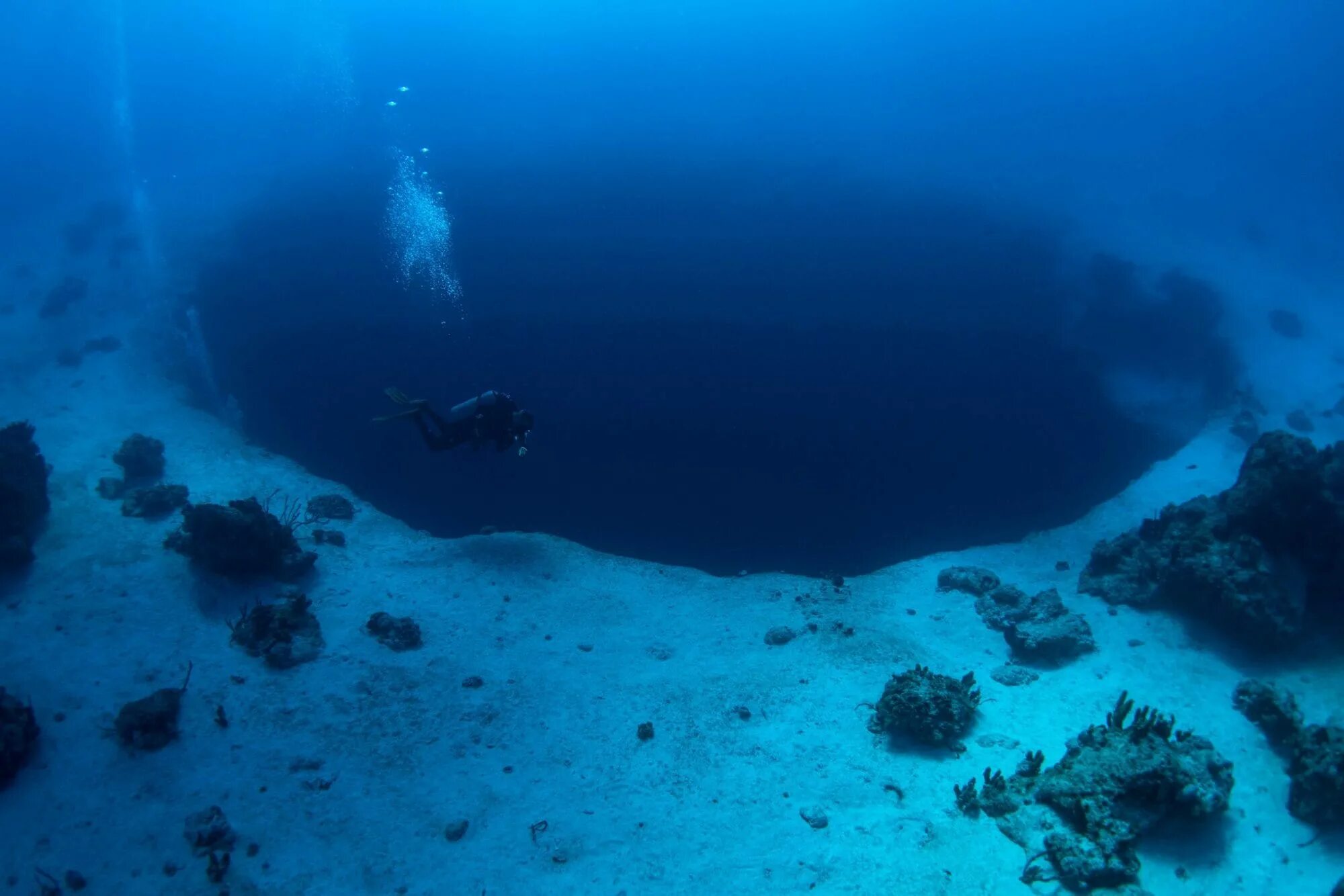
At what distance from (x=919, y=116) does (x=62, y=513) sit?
5120cm

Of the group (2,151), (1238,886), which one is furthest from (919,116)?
(2,151)

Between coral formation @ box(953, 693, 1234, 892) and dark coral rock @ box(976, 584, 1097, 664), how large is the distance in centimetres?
303

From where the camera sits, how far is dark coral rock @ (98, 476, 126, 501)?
1435 centimetres

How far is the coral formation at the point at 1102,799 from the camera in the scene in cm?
628

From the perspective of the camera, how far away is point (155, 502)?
1359 cm

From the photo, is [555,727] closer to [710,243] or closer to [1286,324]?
[710,243]

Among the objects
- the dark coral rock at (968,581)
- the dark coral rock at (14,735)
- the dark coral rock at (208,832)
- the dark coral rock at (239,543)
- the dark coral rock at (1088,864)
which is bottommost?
the dark coral rock at (239,543)

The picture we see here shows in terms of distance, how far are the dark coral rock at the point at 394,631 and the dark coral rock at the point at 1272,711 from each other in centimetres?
1252

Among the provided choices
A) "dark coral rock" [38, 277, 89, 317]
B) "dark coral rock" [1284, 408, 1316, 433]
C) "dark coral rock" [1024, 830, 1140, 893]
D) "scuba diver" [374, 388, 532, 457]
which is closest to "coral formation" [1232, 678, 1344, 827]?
"dark coral rock" [1024, 830, 1140, 893]

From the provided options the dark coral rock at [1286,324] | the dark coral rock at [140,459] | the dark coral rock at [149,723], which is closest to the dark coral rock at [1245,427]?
the dark coral rock at [1286,324]

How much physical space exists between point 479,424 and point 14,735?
7348mm

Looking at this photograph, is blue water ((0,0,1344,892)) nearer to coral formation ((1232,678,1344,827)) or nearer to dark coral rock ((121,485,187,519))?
dark coral rock ((121,485,187,519))

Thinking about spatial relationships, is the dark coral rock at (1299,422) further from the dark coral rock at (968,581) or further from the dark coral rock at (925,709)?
the dark coral rock at (925,709)

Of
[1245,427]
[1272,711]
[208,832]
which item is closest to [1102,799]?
[1272,711]
